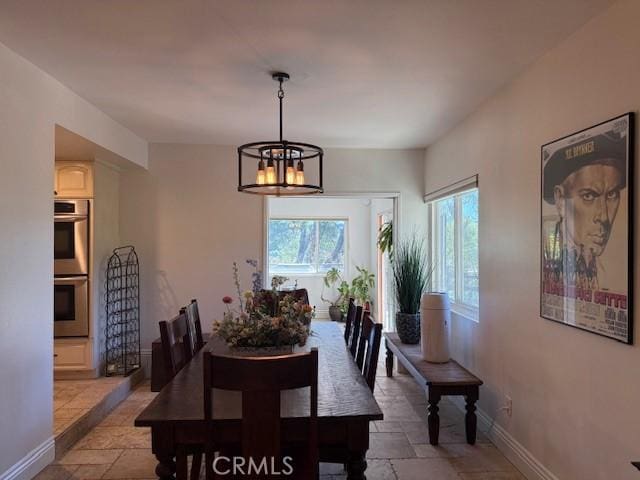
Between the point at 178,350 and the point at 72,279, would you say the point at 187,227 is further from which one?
the point at 178,350

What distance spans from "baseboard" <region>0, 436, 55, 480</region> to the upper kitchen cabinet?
7.11ft

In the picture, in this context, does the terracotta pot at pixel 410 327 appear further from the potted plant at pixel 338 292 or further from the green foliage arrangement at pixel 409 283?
the potted plant at pixel 338 292

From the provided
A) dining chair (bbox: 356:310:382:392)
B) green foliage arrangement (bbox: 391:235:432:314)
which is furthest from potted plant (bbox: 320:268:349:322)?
dining chair (bbox: 356:310:382:392)

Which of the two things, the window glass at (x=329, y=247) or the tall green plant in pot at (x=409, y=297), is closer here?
the tall green plant in pot at (x=409, y=297)

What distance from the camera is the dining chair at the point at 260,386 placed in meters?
1.54

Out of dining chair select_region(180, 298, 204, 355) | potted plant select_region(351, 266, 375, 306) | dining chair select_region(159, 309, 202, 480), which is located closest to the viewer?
dining chair select_region(159, 309, 202, 480)

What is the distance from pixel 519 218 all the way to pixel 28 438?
10.6 ft

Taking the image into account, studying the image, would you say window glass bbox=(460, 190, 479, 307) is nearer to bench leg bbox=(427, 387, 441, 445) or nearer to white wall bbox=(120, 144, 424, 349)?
bench leg bbox=(427, 387, 441, 445)

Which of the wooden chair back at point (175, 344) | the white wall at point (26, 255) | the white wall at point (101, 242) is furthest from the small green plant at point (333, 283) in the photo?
the white wall at point (26, 255)

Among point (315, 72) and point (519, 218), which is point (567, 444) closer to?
point (519, 218)

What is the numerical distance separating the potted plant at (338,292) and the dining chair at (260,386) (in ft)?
Result: 20.7

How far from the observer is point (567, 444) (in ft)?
7.47

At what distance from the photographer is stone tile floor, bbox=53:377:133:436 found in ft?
10.3

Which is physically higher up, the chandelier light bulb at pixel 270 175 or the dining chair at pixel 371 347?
the chandelier light bulb at pixel 270 175
